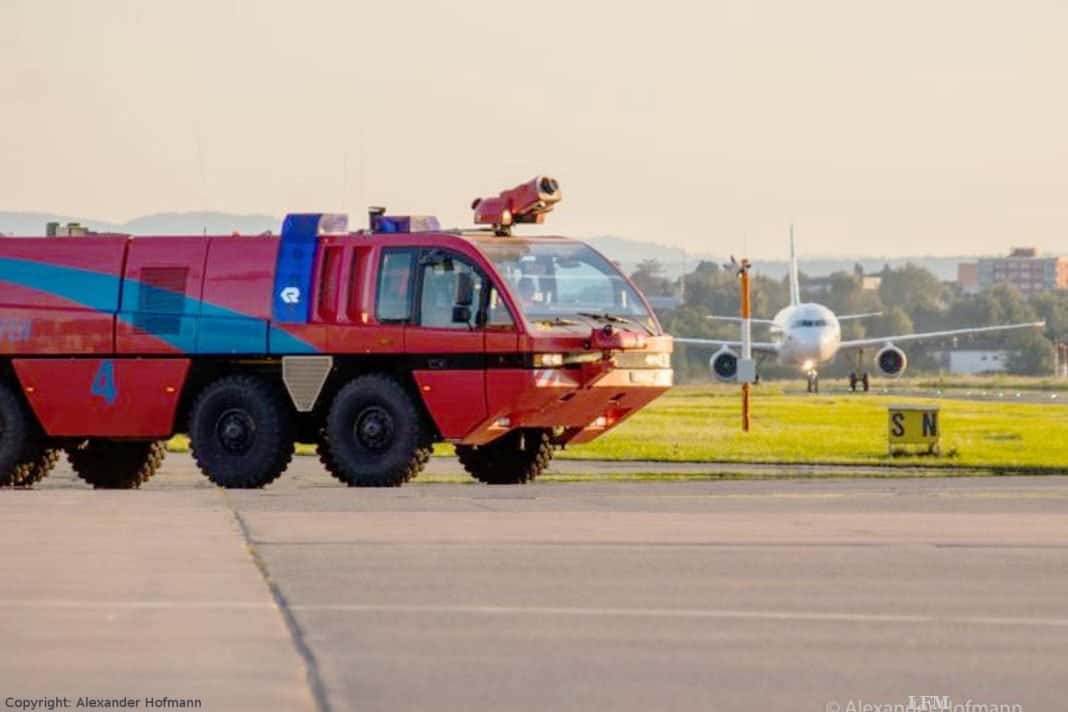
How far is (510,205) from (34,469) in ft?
20.2

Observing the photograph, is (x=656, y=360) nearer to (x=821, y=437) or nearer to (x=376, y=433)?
(x=376, y=433)

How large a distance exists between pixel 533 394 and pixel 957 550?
9.55 metres

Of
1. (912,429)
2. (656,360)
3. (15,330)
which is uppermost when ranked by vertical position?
(15,330)

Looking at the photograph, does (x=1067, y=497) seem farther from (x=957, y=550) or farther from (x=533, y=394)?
(x=957, y=550)

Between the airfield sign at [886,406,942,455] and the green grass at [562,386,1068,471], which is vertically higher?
the airfield sign at [886,406,942,455]

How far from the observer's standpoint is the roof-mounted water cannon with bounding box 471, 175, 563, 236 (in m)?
28.4

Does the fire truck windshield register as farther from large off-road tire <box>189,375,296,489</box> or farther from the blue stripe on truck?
large off-road tire <box>189,375,296,489</box>

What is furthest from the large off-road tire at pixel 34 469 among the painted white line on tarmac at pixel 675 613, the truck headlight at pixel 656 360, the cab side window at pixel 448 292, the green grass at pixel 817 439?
the painted white line on tarmac at pixel 675 613

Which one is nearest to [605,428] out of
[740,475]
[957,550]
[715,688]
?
[740,475]

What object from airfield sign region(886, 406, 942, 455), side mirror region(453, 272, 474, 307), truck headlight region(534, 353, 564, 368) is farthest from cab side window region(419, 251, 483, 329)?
airfield sign region(886, 406, 942, 455)

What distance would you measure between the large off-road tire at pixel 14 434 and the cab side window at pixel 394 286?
429cm

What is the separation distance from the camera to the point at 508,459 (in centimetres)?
2977

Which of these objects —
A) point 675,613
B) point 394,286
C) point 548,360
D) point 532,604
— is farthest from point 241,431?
point 675,613

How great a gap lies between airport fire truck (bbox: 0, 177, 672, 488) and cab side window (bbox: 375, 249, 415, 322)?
0.07 feet
